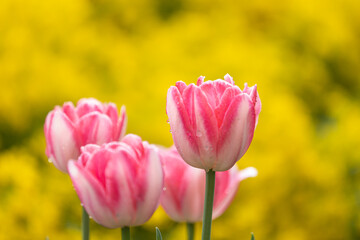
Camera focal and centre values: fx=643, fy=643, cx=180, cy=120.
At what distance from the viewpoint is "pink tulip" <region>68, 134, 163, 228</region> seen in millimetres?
394

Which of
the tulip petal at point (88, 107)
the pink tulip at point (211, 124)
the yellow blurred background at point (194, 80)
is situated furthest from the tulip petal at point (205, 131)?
the yellow blurred background at point (194, 80)

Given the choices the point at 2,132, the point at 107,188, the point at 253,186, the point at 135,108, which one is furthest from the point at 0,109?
the point at 107,188

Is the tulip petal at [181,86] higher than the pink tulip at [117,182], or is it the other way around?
the tulip petal at [181,86]

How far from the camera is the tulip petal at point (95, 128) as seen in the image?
44 cm

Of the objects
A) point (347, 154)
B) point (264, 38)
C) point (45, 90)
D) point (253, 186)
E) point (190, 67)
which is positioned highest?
point (264, 38)

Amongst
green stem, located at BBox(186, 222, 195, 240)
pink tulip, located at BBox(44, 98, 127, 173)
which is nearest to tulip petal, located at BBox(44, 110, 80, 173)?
pink tulip, located at BBox(44, 98, 127, 173)

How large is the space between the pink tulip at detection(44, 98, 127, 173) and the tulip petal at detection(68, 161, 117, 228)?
0.05 metres

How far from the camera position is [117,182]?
0.40 meters

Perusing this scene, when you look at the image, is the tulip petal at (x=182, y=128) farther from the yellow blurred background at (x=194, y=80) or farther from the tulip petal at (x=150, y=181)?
the yellow blurred background at (x=194, y=80)

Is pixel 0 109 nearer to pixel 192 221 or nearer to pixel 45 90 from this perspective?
pixel 45 90

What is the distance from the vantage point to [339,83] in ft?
6.01

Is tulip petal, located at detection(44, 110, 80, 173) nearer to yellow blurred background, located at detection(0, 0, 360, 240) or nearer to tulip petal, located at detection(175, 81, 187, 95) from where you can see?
tulip petal, located at detection(175, 81, 187, 95)

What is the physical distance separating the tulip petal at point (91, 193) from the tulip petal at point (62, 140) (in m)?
0.06

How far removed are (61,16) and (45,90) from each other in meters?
0.32
